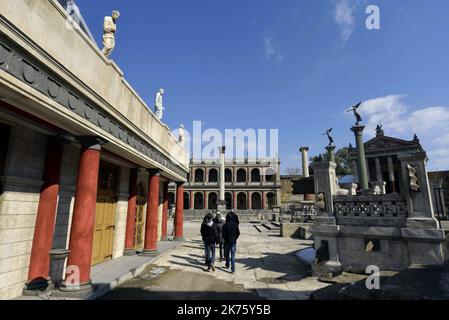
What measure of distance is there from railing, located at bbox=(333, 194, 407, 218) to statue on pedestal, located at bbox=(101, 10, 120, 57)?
764 centimetres

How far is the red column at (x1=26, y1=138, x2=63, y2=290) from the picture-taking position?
17.4ft

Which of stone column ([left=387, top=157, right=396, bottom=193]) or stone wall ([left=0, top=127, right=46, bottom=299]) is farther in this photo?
stone column ([left=387, top=157, right=396, bottom=193])

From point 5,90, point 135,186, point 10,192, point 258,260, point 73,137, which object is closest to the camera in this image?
point 5,90

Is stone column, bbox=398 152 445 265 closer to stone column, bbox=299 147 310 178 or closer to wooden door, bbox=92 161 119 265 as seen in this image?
wooden door, bbox=92 161 119 265

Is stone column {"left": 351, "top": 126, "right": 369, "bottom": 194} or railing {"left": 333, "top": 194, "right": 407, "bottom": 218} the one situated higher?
stone column {"left": 351, "top": 126, "right": 369, "bottom": 194}

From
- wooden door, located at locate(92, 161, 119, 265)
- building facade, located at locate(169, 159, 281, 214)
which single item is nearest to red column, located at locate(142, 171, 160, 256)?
wooden door, located at locate(92, 161, 119, 265)

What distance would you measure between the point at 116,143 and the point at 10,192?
2.39m

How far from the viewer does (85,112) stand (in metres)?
5.20

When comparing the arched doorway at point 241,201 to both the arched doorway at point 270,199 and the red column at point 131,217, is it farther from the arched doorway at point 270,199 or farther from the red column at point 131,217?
the red column at point 131,217

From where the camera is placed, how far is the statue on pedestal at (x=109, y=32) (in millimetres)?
6285

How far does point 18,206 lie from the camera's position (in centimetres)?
507

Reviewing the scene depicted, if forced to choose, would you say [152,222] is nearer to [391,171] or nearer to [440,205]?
[440,205]
